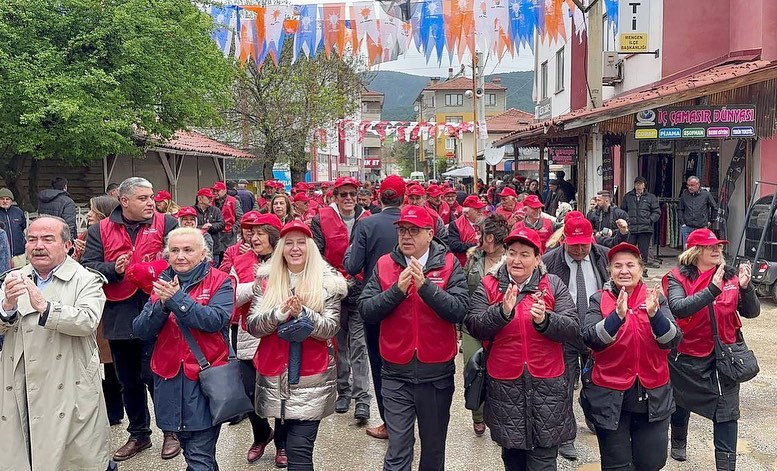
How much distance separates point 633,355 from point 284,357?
1.96 meters

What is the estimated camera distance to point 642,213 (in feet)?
41.2

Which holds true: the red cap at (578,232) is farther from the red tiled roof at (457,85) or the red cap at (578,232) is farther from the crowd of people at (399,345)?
the red tiled roof at (457,85)

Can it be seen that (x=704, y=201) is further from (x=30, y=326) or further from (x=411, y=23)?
(x=30, y=326)

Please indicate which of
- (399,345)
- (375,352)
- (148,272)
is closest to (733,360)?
(399,345)

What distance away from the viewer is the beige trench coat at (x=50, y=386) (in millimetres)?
3494

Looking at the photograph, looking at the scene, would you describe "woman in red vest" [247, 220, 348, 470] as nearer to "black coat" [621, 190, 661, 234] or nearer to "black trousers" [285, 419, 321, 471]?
"black trousers" [285, 419, 321, 471]

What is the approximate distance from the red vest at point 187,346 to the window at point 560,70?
2409 cm

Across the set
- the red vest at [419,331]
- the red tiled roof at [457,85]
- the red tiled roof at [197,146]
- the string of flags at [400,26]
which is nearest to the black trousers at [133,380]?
the red vest at [419,331]

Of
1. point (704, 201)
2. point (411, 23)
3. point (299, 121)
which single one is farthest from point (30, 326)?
point (299, 121)

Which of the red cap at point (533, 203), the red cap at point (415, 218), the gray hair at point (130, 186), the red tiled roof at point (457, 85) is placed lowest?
the red cap at point (533, 203)

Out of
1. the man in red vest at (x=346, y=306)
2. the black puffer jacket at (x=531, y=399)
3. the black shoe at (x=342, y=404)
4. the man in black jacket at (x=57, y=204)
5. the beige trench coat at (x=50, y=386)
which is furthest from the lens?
the man in black jacket at (x=57, y=204)

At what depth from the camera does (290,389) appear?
3877mm

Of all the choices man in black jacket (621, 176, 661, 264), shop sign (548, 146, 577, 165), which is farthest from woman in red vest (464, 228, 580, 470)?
shop sign (548, 146, 577, 165)

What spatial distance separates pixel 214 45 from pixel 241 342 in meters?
14.6
